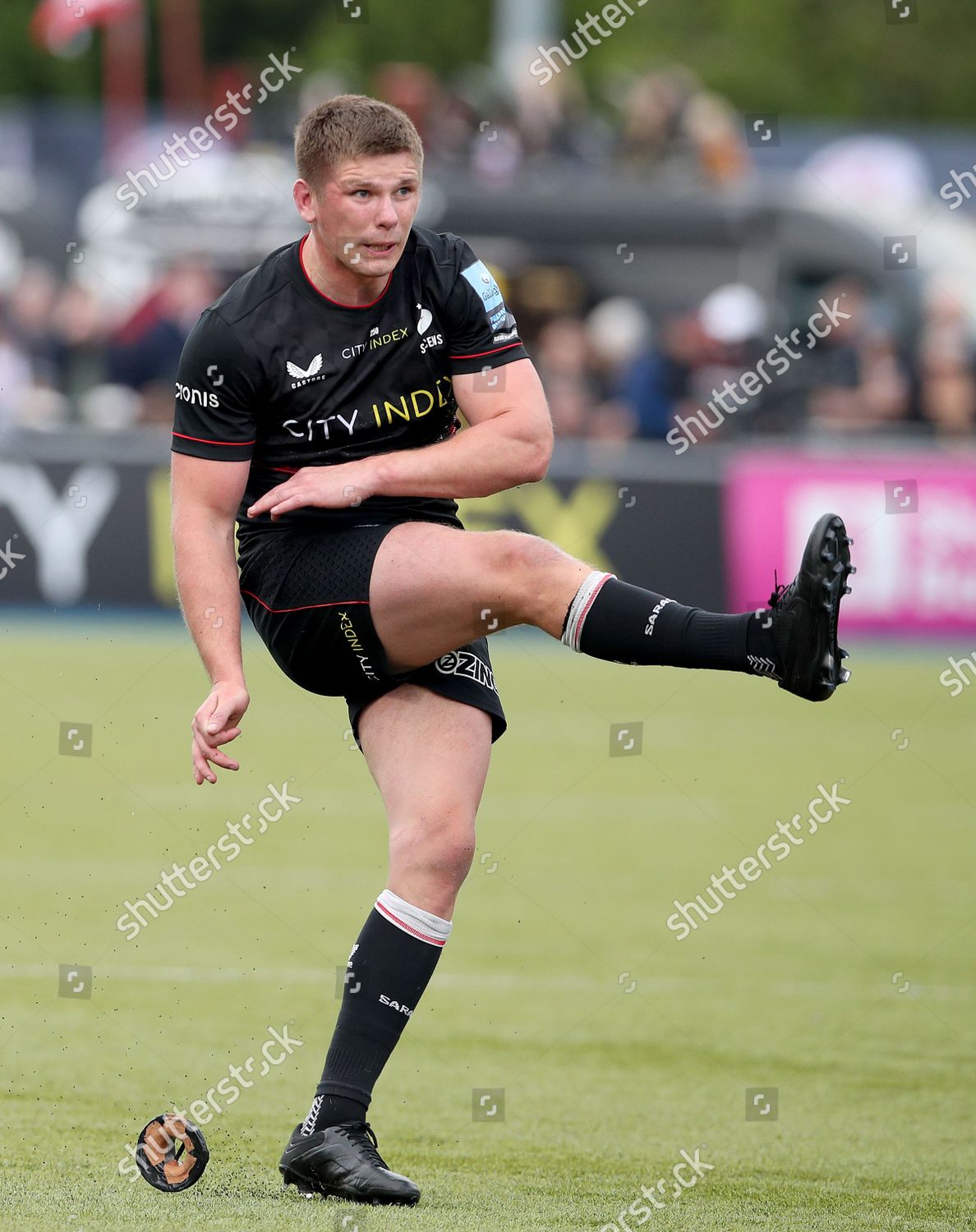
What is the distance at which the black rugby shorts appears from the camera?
477 cm

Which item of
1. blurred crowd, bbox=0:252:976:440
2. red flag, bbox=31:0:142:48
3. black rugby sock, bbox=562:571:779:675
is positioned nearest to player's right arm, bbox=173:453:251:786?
black rugby sock, bbox=562:571:779:675

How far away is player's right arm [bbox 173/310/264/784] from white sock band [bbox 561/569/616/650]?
2.58 ft

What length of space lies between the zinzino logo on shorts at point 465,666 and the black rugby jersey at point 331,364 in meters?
0.37

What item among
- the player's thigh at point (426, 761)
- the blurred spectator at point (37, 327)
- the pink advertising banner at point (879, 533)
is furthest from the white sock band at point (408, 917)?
the blurred spectator at point (37, 327)

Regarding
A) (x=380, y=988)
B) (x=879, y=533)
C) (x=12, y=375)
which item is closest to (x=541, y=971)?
(x=380, y=988)

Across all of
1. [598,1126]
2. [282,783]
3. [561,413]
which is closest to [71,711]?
[282,783]

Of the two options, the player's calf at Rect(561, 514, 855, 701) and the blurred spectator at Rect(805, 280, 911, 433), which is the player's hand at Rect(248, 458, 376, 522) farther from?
the blurred spectator at Rect(805, 280, 911, 433)

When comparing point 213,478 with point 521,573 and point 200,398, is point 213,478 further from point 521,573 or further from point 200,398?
point 521,573

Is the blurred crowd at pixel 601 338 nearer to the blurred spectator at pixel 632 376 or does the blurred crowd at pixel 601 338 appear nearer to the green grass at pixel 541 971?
the blurred spectator at pixel 632 376

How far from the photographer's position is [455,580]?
181 inches

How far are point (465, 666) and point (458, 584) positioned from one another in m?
0.48

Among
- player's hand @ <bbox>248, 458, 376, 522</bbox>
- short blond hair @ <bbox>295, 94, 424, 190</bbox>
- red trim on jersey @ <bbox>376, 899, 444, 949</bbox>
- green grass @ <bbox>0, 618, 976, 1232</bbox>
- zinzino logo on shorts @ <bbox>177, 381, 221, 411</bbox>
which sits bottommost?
green grass @ <bbox>0, 618, 976, 1232</bbox>

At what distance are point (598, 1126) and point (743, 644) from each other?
5.96 ft

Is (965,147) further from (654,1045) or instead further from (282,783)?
(654,1045)
